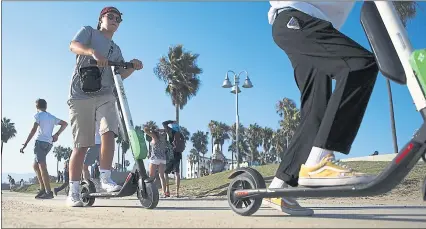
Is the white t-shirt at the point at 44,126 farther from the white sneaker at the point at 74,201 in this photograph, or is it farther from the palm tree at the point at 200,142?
Result: the palm tree at the point at 200,142

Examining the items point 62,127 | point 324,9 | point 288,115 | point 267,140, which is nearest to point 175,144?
point 62,127

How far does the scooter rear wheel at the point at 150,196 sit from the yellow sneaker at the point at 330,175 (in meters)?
1.60

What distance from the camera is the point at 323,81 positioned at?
267 centimetres

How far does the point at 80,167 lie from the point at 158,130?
569 centimetres

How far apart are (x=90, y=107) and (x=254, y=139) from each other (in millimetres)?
109163

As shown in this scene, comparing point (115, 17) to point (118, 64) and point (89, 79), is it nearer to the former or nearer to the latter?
point (118, 64)

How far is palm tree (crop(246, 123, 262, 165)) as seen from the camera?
11181cm

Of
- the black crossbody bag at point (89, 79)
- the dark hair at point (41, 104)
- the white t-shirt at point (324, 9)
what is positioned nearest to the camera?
the white t-shirt at point (324, 9)

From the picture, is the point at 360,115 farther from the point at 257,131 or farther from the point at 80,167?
the point at 257,131

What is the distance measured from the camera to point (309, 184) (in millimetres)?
2430

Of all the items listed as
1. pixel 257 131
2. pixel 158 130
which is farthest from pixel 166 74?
pixel 257 131

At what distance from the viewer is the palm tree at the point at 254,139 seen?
4402 inches

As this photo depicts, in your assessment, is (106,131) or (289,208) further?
(106,131)

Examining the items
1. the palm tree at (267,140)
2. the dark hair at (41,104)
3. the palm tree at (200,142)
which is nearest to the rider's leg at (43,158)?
the dark hair at (41,104)
